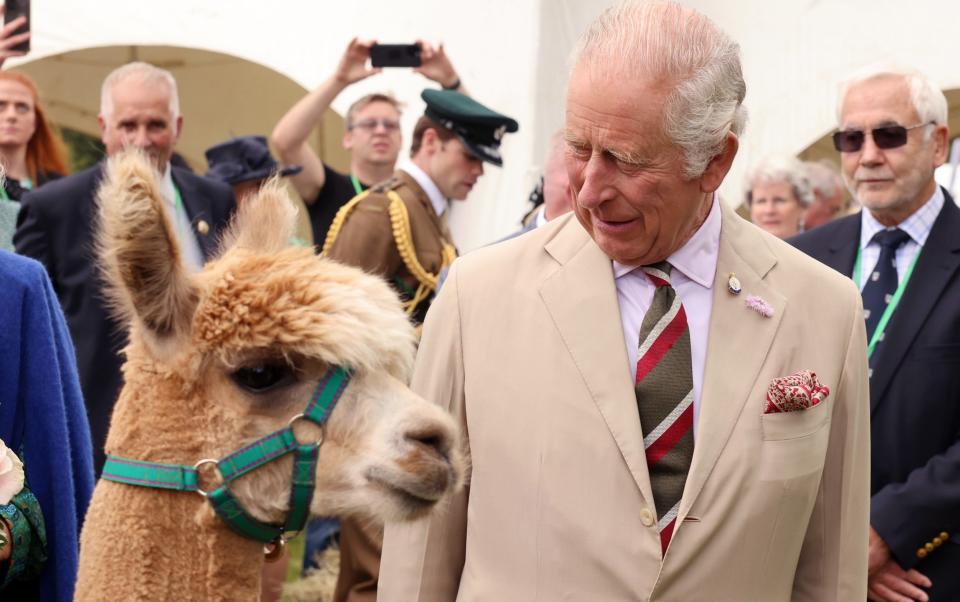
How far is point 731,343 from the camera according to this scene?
2432 millimetres

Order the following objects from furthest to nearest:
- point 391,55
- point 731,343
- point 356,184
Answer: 1. point 356,184
2. point 391,55
3. point 731,343

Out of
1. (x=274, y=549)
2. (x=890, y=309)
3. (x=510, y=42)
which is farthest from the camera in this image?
(x=510, y=42)

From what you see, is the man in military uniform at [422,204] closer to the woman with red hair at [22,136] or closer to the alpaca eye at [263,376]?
the woman with red hair at [22,136]

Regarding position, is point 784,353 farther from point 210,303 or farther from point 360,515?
point 210,303

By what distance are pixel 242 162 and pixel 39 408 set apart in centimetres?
414

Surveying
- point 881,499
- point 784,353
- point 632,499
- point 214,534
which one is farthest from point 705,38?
point 881,499

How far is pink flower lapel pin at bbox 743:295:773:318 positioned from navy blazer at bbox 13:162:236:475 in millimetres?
2797

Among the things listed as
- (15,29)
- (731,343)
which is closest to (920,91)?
(731,343)

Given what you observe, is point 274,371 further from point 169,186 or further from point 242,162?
point 242,162

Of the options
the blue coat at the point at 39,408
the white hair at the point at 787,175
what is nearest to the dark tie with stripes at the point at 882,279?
the blue coat at the point at 39,408

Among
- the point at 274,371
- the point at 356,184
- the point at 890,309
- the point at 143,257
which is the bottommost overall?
the point at 356,184

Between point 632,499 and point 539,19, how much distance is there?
221 inches

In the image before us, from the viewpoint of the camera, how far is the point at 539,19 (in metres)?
7.55

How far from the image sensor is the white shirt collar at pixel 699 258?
8.22 ft
